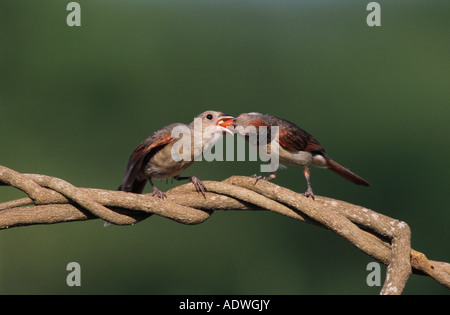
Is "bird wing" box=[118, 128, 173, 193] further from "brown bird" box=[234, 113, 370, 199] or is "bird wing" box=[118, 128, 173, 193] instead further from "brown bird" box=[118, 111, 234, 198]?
"brown bird" box=[234, 113, 370, 199]

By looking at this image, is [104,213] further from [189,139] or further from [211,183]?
[189,139]

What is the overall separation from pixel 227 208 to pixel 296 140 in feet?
4.12

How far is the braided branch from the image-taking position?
177 centimetres

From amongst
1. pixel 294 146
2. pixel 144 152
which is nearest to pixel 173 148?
pixel 144 152

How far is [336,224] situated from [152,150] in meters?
1.30

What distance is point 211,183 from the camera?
190 cm

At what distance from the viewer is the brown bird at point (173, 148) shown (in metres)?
2.73

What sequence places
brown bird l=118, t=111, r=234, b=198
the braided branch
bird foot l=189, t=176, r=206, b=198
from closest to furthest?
1. the braided branch
2. bird foot l=189, t=176, r=206, b=198
3. brown bird l=118, t=111, r=234, b=198

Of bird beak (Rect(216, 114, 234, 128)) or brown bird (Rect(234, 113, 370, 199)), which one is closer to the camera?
bird beak (Rect(216, 114, 234, 128))

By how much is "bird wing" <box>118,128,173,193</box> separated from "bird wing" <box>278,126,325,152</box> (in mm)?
Result: 653

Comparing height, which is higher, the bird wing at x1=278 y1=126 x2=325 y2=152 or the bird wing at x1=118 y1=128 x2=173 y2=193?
the bird wing at x1=278 y1=126 x2=325 y2=152

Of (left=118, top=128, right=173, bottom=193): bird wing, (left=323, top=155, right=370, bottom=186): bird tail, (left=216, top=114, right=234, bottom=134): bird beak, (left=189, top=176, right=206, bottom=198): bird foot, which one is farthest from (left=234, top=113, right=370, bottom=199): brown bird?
(left=189, top=176, right=206, bottom=198): bird foot

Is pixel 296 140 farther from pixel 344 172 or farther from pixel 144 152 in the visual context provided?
pixel 144 152

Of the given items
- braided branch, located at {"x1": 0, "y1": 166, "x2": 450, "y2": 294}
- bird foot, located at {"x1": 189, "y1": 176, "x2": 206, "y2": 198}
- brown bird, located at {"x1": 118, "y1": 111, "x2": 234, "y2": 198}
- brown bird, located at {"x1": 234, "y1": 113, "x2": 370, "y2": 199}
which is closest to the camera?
braided branch, located at {"x1": 0, "y1": 166, "x2": 450, "y2": 294}
